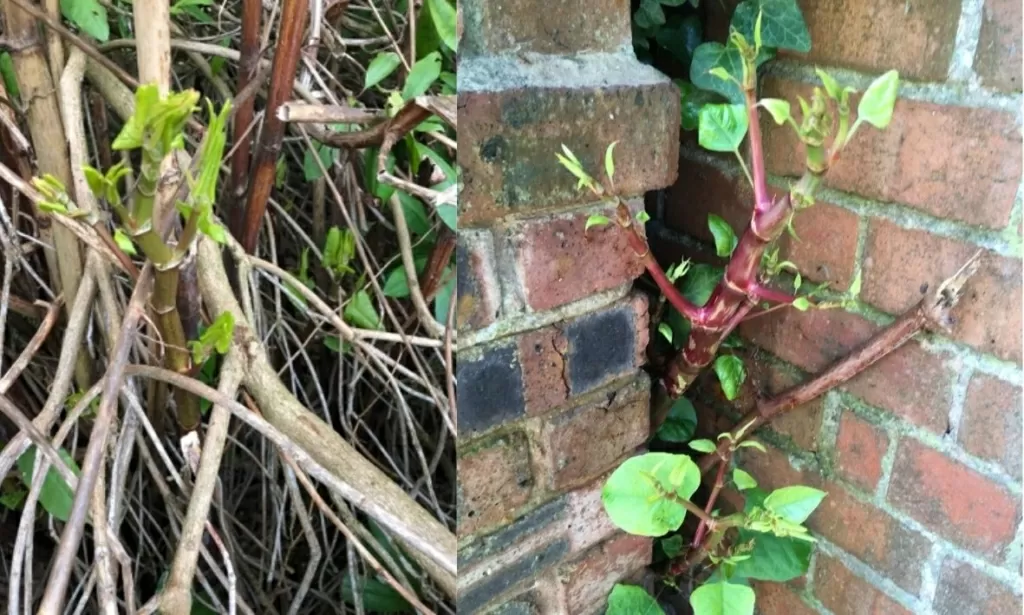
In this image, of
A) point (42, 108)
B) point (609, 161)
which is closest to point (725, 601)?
point (609, 161)

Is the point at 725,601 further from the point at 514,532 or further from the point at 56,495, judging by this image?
the point at 56,495

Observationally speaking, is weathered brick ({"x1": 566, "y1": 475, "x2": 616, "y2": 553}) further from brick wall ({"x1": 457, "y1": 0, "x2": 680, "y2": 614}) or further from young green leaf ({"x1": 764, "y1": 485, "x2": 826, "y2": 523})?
young green leaf ({"x1": 764, "y1": 485, "x2": 826, "y2": 523})

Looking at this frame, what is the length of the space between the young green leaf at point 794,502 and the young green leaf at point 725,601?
54mm

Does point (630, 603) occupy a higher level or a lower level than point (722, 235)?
lower

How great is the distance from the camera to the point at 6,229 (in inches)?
24.1

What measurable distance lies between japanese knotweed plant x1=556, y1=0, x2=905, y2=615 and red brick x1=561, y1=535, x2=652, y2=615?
17mm

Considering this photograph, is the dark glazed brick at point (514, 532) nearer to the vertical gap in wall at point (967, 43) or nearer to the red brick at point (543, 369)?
the red brick at point (543, 369)

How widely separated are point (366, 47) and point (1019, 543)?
1.99ft

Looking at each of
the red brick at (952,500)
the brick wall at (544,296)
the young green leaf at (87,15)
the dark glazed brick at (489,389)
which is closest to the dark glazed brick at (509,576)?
the brick wall at (544,296)

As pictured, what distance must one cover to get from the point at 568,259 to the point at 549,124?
0.28 feet

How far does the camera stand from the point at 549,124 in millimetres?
473

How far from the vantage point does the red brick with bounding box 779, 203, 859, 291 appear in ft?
1.70

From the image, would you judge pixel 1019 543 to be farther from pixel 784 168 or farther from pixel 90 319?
pixel 90 319

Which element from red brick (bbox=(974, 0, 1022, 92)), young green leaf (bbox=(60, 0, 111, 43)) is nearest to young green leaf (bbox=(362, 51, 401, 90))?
young green leaf (bbox=(60, 0, 111, 43))
